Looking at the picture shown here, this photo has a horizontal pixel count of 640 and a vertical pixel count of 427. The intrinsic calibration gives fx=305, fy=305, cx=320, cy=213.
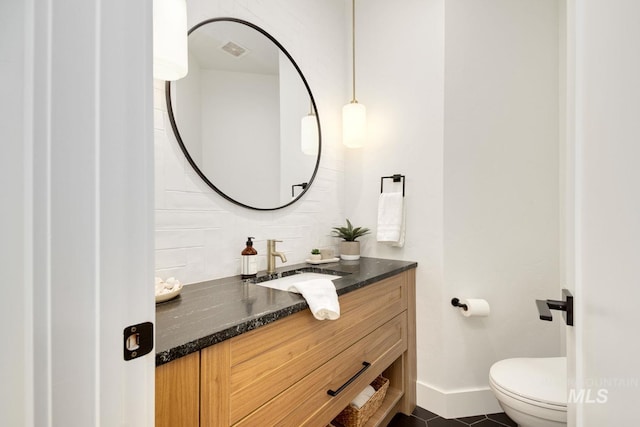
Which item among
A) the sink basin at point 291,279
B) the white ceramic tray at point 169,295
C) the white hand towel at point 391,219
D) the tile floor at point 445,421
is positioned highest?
the white hand towel at point 391,219

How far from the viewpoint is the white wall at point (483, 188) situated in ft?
5.86

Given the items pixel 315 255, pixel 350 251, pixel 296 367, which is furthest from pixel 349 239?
pixel 296 367

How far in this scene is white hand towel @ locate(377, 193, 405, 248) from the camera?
6.19 ft

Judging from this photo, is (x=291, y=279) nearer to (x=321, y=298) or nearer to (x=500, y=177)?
(x=321, y=298)

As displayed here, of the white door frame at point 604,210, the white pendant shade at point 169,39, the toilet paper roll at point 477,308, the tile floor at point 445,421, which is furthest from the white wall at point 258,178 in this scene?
the white door frame at point 604,210

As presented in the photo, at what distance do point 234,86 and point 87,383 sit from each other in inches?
55.6

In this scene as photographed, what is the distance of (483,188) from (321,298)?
51.0 inches

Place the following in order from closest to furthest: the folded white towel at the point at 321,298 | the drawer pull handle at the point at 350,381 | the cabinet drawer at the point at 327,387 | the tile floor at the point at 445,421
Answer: the cabinet drawer at the point at 327,387
the folded white towel at the point at 321,298
the drawer pull handle at the point at 350,381
the tile floor at the point at 445,421

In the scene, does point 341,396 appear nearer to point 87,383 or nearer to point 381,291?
point 381,291

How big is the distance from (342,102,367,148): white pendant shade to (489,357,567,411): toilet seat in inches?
58.6

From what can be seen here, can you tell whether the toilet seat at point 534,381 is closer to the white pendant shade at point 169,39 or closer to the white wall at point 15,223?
the white wall at point 15,223

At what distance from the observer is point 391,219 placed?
6.27 feet

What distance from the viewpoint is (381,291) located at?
1.54 meters

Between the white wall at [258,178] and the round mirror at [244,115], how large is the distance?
47mm
